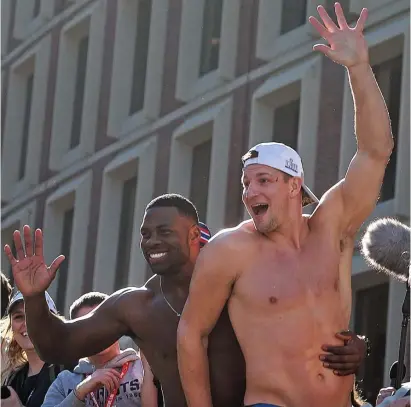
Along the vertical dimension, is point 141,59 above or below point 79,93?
below

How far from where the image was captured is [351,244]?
8.83 meters

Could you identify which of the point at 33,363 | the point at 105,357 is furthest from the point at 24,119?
the point at 105,357

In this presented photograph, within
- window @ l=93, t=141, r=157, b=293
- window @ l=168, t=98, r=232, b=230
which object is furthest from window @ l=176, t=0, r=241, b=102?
window @ l=93, t=141, r=157, b=293

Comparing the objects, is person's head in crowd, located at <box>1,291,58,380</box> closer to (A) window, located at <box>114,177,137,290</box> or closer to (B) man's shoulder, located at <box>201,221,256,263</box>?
(B) man's shoulder, located at <box>201,221,256,263</box>

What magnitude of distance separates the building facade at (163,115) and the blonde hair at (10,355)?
8792 mm

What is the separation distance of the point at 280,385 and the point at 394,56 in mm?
13614

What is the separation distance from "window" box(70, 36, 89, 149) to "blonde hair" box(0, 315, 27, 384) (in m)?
19.1

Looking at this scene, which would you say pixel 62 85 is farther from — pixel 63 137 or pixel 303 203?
pixel 303 203

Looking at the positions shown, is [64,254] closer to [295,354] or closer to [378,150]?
[378,150]

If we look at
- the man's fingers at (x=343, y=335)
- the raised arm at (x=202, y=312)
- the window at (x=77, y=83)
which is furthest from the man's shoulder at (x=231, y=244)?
the window at (x=77, y=83)

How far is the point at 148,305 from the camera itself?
9.58m

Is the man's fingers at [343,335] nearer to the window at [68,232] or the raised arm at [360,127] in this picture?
the raised arm at [360,127]

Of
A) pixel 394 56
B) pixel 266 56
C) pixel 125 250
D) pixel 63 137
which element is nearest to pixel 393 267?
pixel 394 56

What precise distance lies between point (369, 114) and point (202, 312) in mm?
1270
